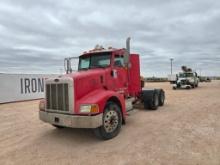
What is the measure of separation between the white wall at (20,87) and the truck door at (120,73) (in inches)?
407

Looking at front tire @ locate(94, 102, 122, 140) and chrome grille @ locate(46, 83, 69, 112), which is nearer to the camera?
chrome grille @ locate(46, 83, 69, 112)

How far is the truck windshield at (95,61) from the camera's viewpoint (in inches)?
267

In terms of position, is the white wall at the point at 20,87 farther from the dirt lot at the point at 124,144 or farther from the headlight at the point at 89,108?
the headlight at the point at 89,108

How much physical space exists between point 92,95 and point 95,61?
172 centimetres

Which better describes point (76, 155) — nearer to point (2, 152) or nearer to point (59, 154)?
point (59, 154)

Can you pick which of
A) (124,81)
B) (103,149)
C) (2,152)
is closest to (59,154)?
(103,149)

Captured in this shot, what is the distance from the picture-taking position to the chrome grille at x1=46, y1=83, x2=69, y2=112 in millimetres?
5414

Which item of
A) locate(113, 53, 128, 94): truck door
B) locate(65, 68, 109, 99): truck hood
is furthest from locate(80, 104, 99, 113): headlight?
locate(113, 53, 128, 94): truck door

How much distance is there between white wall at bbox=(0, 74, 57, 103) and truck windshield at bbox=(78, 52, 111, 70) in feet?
30.8

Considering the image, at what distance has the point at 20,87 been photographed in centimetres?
1541

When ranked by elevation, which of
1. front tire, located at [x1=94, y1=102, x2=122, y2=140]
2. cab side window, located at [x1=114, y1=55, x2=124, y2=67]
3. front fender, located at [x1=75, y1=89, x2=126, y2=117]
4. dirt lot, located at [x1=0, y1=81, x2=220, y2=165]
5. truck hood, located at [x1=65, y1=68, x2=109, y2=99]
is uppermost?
cab side window, located at [x1=114, y1=55, x2=124, y2=67]

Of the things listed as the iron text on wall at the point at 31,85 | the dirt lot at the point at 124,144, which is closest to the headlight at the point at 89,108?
the dirt lot at the point at 124,144

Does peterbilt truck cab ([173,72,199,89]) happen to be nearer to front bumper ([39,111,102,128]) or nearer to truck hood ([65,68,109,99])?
truck hood ([65,68,109,99])

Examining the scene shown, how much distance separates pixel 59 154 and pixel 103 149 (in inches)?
39.0
